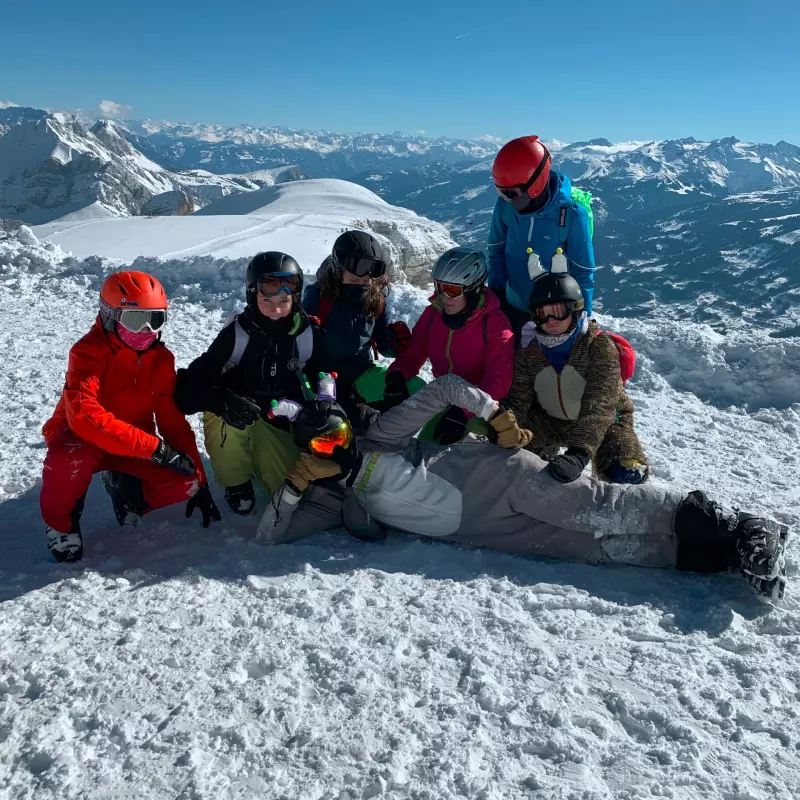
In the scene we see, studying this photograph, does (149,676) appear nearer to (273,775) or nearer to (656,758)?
(273,775)

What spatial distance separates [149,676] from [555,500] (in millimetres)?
2456

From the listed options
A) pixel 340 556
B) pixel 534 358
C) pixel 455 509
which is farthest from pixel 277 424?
pixel 534 358

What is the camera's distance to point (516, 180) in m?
4.98

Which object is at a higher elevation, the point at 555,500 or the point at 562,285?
the point at 562,285

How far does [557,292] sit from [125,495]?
3.40 meters

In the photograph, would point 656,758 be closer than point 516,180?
Yes

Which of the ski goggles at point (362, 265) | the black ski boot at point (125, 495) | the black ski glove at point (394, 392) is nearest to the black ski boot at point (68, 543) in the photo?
the black ski boot at point (125, 495)

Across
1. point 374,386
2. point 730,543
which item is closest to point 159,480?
point 374,386

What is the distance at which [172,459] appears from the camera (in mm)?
4008

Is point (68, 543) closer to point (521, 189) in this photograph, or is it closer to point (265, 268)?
point (265, 268)

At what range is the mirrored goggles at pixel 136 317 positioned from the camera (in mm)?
3959

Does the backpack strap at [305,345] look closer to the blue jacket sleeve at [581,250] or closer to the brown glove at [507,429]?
the brown glove at [507,429]

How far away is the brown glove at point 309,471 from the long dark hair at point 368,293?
5.92 ft

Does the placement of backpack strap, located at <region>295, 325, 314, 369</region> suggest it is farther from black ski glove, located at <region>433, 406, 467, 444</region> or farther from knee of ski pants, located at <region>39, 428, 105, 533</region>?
knee of ski pants, located at <region>39, 428, 105, 533</region>
